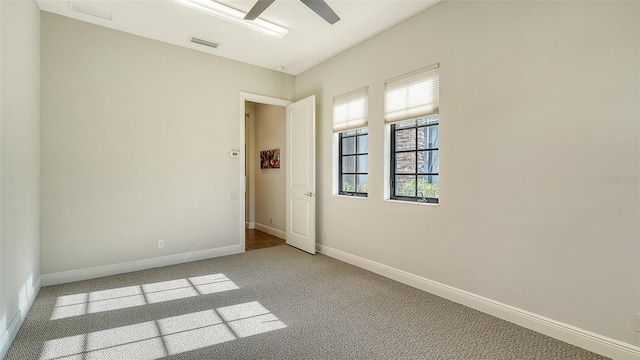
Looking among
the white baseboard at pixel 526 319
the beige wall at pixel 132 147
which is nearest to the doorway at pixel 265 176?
the beige wall at pixel 132 147

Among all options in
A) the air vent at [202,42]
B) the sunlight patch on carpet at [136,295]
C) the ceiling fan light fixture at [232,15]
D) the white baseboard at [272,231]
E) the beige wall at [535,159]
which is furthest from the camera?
the white baseboard at [272,231]

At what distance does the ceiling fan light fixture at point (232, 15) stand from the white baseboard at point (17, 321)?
3.11 m

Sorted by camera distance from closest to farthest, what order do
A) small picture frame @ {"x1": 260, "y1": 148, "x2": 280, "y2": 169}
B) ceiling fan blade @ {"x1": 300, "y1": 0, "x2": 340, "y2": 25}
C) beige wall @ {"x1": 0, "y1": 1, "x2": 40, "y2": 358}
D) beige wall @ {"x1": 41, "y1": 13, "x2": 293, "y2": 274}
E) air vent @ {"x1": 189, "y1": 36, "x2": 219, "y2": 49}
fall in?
beige wall @ {"x1": 0, "y1": 1, "x2": 40, "y2": 358} → ceiling fan blade @ {"x1": 300, "y1": 0, "x2": 340, "y2": 25} → beige wall @ {"x1": 41, "y1": 13, "x2": 293, "y2": 274} → air vent @ {"x1": 189, "y1": 36, "x2": 219, "y2": 49} → small picture frame @ {"x1": 260, "y1": 148, "x2": 280, "y2": 169}

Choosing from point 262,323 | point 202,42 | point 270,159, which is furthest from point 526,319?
point 270,159

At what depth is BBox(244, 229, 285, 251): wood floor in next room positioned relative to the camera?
5.04 metres

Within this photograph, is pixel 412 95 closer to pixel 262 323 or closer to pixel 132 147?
pixel 262 323

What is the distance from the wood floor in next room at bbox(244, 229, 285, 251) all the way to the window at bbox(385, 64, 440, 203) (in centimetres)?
254

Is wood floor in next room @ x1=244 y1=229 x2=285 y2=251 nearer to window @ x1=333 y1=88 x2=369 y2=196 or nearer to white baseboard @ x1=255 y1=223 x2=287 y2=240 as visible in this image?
white baseboard @ x1=255 y1=223 x2=287 y2=240

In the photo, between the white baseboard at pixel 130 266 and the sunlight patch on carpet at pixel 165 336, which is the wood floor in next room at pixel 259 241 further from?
the sunlight patch on carpet at pixel 165 336

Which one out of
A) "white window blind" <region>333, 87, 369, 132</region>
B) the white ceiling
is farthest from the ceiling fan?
"white window blind" <region>333, 87, 369, 132</region>

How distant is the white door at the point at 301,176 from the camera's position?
4.51m

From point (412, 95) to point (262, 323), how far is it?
2730mm

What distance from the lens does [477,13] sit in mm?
2666

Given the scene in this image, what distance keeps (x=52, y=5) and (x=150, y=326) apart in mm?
3449
